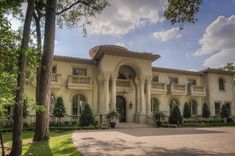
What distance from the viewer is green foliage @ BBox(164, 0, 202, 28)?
1156 cm

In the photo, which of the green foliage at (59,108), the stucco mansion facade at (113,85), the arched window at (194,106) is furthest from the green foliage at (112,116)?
the arched window at (194,106)

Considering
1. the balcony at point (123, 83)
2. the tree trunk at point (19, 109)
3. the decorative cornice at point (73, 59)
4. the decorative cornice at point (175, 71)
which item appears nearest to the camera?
the tree trunk at point (19, 109)

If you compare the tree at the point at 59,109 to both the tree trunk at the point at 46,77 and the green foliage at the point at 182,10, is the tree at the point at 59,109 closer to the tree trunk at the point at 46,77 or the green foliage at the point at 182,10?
the tree trunk at the point at 46,77

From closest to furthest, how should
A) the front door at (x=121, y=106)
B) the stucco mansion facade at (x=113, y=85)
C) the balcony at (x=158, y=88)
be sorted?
the stucco mansion facade at (x=113, y=85)
the front door at (x=121, y=106)
the balcony at (x=158, y=88)

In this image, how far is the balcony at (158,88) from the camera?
92.9ft

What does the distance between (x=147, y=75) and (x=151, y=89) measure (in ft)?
9.64

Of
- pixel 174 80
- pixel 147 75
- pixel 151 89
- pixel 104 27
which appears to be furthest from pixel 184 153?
pixel 174 80

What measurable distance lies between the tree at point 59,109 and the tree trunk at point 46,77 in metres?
9.97

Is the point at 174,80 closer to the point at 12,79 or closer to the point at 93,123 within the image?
the point at 93,123

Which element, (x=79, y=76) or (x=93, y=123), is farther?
(x=79, y=76)

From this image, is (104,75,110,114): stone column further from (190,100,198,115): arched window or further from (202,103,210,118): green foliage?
(190,100,198,115): arched window

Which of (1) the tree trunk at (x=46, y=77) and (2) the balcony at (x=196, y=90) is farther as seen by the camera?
(2) the balcony at (x=196, y=90)

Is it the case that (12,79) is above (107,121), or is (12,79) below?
above

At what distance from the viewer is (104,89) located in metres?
23.9
